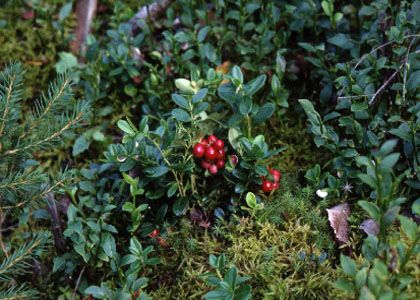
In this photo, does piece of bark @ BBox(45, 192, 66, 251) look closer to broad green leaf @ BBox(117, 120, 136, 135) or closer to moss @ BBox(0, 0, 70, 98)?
broad green leaf @ BBox(117, 120, 136, 135)

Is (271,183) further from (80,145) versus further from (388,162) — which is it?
(80,145)

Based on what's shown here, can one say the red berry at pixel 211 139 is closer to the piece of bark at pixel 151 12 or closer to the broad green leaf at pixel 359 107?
the broad green leaf at pixel 359 107

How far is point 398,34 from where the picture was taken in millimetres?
2846

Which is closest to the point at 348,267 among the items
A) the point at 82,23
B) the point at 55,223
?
the point at 55,223

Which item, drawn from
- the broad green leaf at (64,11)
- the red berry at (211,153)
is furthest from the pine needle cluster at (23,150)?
the broad green leaf at (64,11)

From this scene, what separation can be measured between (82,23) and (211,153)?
1720mm

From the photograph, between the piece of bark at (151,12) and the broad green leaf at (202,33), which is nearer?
the broad green leaf at (202,33)

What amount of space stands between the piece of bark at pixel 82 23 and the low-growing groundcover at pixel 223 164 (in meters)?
0.28

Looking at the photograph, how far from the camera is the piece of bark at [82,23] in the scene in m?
3.83

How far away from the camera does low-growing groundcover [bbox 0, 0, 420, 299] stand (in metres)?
2.56

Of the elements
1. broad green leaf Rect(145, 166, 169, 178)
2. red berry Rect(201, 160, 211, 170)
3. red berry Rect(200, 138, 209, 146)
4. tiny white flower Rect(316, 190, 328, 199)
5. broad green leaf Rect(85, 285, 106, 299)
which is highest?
red berry Rect(200, 138, 209, 146)

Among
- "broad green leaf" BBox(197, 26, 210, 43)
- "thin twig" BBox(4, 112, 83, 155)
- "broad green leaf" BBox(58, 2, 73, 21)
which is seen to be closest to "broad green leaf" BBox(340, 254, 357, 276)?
"thin twig" BBox(4, 112, 83, 155)

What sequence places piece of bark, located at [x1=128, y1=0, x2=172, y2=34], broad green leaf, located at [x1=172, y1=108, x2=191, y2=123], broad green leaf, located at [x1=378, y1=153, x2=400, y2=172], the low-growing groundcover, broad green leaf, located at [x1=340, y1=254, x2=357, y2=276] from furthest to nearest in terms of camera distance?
piece of bark, located at [x1=128, y1=0, x2=172, y2=34]
broad green leaf, located at [x1=172, y1=108, x2=191, y2=123]
the low-growing groundcover
broad green leaf, located at [x1=340, y1=254, x2=357, y2=276]
broad green leaf, located at [x1=378, y1=153, x2=400, y2=172]

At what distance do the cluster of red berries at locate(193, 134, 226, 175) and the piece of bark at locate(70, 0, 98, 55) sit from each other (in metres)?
1.41
